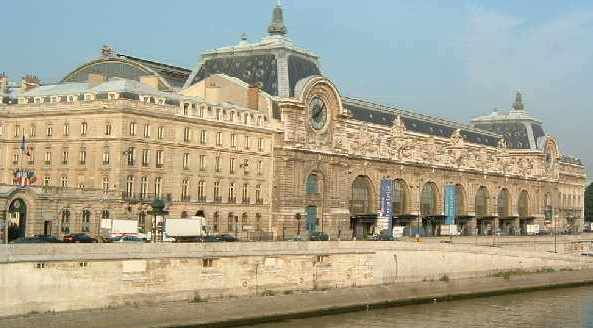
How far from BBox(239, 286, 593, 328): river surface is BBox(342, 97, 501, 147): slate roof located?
1426 inches

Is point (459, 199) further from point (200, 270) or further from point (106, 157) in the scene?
point (200, 270)

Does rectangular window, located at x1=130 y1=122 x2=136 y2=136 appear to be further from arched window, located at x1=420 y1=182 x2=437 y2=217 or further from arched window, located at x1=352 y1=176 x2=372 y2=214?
arched window, located at x1=420 y1=182 x2=437 y2=217

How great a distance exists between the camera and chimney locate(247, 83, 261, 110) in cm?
9756

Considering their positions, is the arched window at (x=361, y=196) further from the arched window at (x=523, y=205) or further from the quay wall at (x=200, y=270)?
the arched window at (x=523, y=205)

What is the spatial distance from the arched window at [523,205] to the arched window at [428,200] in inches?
1116

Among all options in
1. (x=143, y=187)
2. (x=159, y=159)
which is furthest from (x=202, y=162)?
(x=143, y=187)

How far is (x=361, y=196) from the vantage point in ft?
371

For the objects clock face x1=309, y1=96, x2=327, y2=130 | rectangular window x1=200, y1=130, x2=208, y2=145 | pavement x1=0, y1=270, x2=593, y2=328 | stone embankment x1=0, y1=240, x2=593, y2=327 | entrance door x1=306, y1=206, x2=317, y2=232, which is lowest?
pavement x1=0, y1=270, x2=593, y2=328

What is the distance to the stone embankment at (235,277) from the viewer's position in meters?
51.0

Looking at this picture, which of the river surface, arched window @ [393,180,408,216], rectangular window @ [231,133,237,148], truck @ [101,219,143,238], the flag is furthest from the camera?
arched window @ [393,180,408,216]

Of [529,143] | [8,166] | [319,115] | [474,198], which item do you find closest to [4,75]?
[8,166]

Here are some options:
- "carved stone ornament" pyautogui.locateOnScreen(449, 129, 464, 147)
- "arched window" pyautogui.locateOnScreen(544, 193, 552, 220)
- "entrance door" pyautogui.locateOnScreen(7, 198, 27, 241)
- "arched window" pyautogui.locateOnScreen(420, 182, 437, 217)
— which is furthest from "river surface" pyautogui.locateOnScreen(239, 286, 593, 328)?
"arched window" pyautogui.locateOnScreen(544, 193, 552, 220)

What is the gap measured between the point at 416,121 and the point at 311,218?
107ft

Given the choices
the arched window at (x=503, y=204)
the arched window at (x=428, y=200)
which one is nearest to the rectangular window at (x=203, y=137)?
the arched window at (x=428, y=200)
